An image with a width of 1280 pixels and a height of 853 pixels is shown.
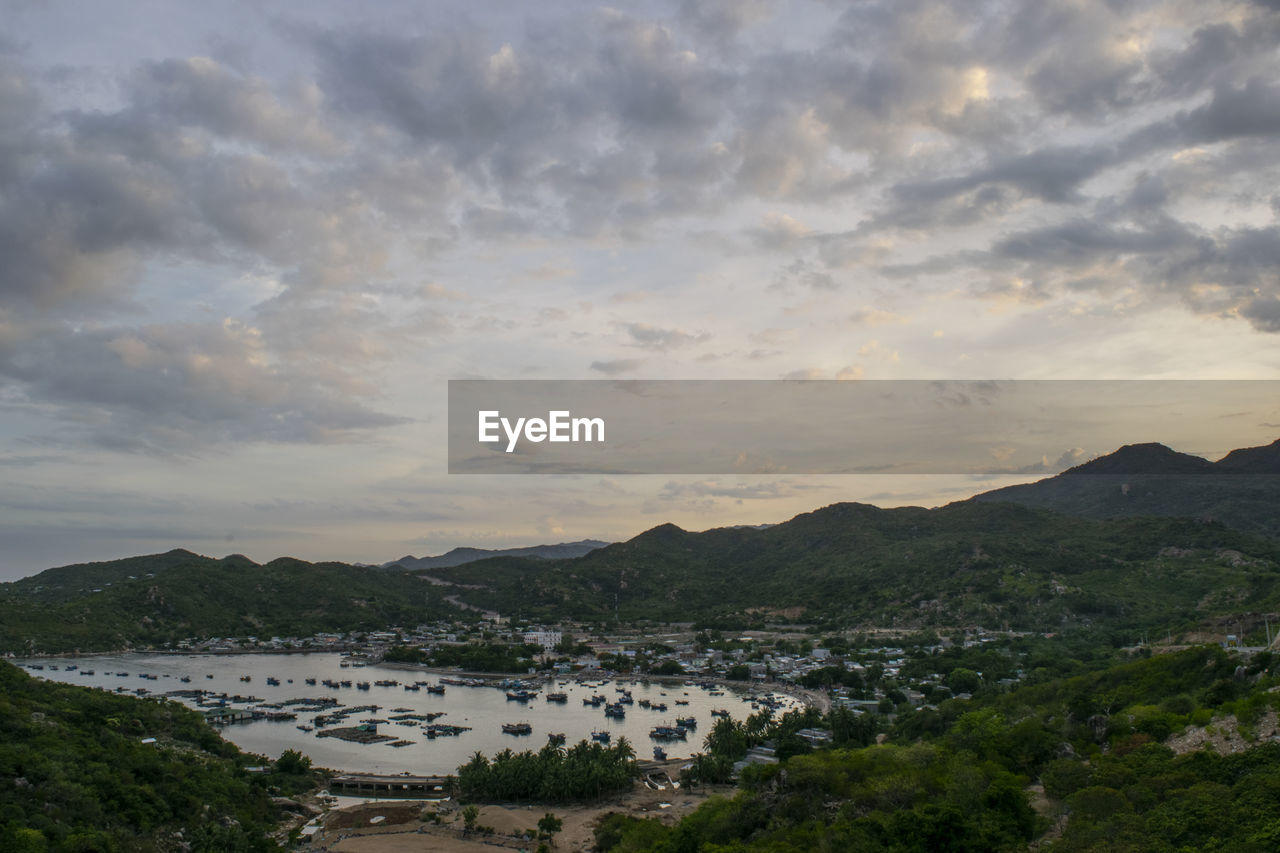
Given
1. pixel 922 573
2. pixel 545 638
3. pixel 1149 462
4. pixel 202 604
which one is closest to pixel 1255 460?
pixel 1149 462

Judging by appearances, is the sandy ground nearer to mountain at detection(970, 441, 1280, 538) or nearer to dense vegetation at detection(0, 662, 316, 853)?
dense vegetation at detection(0, 662, 316, 853)

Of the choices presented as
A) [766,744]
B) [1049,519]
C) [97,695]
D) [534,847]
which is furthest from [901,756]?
[1049,519]

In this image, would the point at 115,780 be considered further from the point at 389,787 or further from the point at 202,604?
the point at 202,604

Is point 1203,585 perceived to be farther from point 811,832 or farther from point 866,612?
point 811,832

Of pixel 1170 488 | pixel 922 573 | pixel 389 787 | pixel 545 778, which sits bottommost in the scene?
pixel 389 787

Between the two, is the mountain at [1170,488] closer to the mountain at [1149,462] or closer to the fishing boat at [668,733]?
the mountain at [1149,462]

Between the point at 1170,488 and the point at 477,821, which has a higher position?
the point at 1170,488
